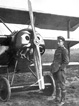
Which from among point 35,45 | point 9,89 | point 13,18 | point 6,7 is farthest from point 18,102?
point 13,18

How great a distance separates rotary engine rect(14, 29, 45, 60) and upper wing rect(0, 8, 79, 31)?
2.00 meters

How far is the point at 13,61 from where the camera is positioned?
5535mm

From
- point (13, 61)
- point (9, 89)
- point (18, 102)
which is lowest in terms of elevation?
point (18, 102)

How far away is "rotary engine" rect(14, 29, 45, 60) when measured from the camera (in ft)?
16.1

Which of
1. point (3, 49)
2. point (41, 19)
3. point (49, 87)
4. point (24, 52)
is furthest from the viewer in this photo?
point (41, 19)

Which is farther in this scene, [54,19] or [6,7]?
[54,19]

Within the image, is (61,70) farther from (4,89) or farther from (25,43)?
(4,89)

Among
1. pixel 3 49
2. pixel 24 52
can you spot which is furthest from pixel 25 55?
pixel 3 49

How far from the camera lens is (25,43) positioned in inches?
193

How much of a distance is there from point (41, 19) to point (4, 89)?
153 inches

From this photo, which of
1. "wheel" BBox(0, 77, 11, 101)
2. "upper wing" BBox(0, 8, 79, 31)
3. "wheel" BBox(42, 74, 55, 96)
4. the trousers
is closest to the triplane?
"wheel" BBox(0, 77, 11, 101)

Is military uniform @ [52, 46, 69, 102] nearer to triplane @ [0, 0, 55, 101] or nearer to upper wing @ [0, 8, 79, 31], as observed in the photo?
triplane @ [0, 0, 55, 101]

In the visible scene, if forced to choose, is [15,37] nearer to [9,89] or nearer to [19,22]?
[9,89]

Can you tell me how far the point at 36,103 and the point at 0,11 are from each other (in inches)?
139
